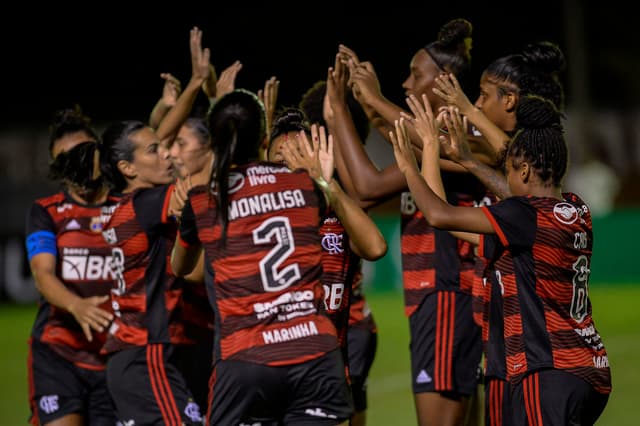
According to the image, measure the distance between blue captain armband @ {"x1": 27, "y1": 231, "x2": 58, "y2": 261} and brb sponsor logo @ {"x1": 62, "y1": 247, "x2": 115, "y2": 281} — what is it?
87mm

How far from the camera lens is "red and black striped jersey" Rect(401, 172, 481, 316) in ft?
19.9

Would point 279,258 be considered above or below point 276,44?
below

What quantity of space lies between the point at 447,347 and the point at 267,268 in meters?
2.02

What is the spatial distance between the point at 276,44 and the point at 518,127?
83.8ft

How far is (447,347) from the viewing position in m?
5.97

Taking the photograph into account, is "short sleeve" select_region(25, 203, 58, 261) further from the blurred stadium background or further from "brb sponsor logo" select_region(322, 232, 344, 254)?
the blurred stadium background

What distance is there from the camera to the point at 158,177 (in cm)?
584

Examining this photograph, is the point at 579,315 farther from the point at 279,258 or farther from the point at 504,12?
the point at 504,12

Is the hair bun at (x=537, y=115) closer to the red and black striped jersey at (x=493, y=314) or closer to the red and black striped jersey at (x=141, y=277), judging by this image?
the red and black striped jersey at (x=493, y=314)

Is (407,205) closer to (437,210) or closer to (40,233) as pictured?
(437,210)

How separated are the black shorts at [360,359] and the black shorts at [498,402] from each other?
127 cm

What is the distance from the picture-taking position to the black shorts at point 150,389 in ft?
17.8

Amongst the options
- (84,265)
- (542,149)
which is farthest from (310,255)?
(84,265)

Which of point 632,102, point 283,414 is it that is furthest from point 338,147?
point 632,102
